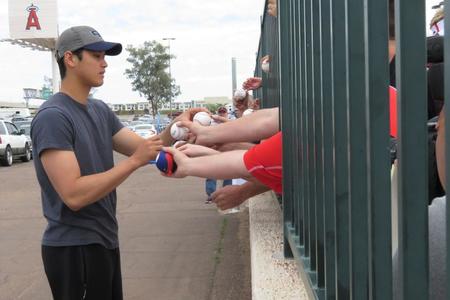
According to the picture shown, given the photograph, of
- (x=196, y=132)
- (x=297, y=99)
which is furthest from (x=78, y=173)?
(x=297, y=99)

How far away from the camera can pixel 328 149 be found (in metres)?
1.70

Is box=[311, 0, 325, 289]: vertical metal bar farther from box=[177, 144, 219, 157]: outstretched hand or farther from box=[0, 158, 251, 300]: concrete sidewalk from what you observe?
box=[0, 158, 251, 300]: concrete sidewalk

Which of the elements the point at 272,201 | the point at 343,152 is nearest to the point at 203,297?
the point at 272,201

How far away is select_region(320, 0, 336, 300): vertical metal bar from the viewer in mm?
1688

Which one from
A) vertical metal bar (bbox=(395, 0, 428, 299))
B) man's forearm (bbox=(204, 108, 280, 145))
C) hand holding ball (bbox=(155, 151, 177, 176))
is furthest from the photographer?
man's forearm (bbox=(204, 108, 280, 145))

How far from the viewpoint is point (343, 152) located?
59.8 inches

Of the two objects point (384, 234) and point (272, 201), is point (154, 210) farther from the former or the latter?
point (384, 234)

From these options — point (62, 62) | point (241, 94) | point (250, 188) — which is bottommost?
point (250, 188)

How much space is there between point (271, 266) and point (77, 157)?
121 cm

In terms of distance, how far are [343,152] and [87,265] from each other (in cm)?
164

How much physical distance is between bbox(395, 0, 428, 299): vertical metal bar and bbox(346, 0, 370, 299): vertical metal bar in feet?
1.07

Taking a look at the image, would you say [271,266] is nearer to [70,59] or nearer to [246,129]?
[246,129]

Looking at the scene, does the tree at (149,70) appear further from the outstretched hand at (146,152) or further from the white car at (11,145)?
→ the outstretched hand at (146,152)

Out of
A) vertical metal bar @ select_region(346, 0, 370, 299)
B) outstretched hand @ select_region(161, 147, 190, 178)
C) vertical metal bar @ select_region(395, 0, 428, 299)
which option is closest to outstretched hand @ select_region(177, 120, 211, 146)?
outstretched hand @ select_region(161, 147, 190, 178)
